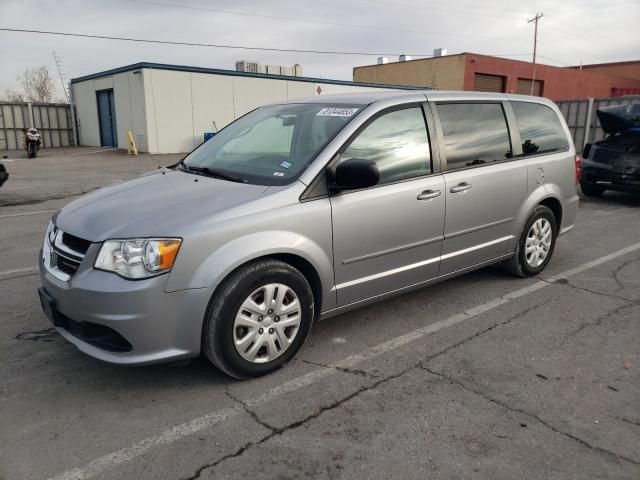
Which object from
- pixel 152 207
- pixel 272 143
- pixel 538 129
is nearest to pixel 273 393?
pixel 152 207

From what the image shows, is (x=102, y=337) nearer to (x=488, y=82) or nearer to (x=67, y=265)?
(x=67, y=265)

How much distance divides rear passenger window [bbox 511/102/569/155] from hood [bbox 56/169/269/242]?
2.85 meters

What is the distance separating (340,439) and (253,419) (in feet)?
1.60

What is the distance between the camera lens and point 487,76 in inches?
1389

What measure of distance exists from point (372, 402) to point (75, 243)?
1.94m

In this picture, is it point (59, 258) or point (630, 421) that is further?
point (59, 258)

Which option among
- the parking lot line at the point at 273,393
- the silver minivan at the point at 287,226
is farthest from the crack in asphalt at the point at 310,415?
the silver minivan at the point at 287,226

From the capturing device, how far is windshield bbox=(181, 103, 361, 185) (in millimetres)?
3463

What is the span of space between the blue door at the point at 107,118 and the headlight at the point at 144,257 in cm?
2370

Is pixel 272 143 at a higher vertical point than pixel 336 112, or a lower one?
lower

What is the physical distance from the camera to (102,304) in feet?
8.96

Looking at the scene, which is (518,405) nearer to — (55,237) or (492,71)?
(55,237)

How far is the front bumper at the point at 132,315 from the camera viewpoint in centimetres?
272

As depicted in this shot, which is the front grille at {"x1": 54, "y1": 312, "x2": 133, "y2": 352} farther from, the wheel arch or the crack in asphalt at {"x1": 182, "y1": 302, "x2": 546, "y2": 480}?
the wheel arch
